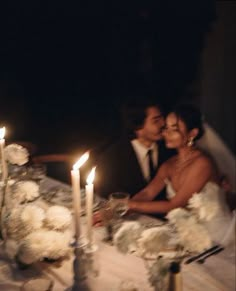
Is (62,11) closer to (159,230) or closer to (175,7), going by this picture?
(175,7)

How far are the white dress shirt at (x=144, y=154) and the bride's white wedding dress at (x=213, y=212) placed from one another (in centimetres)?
31

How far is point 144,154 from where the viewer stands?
3.22 m

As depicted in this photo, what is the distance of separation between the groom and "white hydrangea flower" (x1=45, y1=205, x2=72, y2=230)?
1540 mm

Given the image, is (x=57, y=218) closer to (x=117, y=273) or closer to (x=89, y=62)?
(x=117, y=273)

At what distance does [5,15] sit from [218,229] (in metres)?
4.44

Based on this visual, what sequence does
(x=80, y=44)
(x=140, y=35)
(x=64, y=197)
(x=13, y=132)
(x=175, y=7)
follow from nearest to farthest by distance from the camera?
1. (x=64, y=197)
2. (x=175, y=7)
3. (x=140, y=35)
4. (x=13, y=132)
5. (x=80, y=44)

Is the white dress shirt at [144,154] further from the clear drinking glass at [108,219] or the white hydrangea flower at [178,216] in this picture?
the white hydrangea flower at [178,216]

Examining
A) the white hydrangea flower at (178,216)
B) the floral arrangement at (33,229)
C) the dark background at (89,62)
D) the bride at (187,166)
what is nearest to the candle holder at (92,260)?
the floral arrangement at (33,229)

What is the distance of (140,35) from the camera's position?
5109mm

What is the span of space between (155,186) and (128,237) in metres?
1.68

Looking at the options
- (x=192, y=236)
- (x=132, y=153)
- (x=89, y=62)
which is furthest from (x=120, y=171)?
(x=89, y=62)

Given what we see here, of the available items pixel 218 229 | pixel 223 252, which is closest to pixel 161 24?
pixel 218 229

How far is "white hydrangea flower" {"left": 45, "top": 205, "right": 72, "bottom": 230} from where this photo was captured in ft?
5.25

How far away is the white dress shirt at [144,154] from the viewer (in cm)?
321
